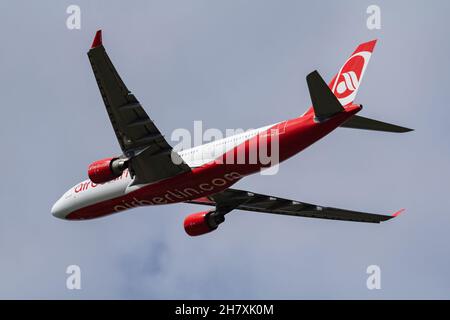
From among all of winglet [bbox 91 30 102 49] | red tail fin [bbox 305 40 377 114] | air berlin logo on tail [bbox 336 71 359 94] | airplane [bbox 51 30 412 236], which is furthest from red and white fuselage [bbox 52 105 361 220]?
winglet [bbox 91 30 102 49]

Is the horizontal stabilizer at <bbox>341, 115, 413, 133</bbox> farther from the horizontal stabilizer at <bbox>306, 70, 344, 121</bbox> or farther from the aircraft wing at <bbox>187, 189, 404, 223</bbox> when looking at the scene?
the aircraft wing at <bbox>187, 189, 404, 223</bbox>

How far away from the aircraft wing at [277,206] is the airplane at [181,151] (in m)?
0.87

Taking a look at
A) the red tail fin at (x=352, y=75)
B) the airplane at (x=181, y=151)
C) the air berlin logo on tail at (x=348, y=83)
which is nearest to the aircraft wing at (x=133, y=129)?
the airplane at (x=181, y=151)

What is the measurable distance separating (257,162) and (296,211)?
10.4 metres

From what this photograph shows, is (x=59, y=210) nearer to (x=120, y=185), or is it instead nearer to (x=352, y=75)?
(x=120, y=185)

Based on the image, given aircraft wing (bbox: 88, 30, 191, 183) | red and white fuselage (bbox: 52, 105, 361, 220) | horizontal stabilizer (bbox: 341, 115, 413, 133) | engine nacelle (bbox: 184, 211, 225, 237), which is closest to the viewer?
aircraft wing (bbox: 88, 30, 191, 183)

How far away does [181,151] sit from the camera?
4900 cm

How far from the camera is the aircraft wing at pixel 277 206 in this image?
5288 cm

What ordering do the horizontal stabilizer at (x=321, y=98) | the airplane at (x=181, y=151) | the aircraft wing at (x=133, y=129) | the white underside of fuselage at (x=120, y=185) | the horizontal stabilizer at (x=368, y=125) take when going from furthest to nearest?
the white underside of fuselage at (x=120, y=185) < the horizontal stabilizer at (x=368, y=125) < the airplane at (x=181, y=151) < the aircraft wing at (x=133, y=129) < the horizontal stabilizer at (x=321, y=98)

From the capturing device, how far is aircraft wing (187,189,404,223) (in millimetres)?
52875

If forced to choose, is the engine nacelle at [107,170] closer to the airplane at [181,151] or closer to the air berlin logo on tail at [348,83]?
the airplane at [181,151]

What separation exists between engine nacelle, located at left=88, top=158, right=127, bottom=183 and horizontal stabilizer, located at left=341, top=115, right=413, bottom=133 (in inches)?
448

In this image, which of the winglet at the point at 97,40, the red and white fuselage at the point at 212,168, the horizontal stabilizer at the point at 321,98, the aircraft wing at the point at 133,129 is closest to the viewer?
the winglet at the point at 97,40

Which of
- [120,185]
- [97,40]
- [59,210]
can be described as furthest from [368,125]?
[59,210]
